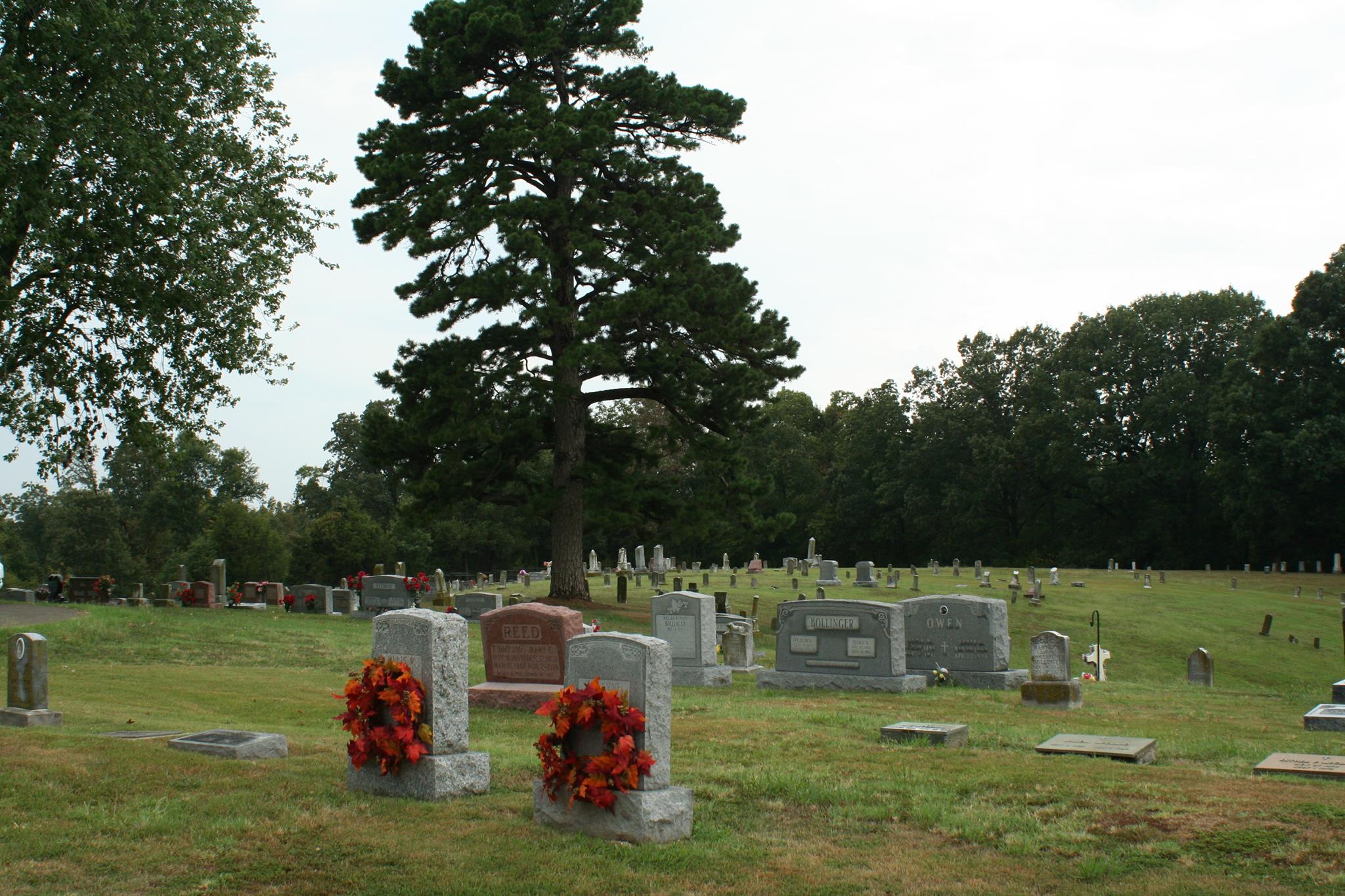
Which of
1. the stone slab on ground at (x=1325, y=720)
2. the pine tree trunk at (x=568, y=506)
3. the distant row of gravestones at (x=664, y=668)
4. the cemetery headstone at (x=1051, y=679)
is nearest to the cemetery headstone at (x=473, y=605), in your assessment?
the pine tree trunk at (x=568, y=506)

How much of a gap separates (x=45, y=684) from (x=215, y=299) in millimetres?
13297

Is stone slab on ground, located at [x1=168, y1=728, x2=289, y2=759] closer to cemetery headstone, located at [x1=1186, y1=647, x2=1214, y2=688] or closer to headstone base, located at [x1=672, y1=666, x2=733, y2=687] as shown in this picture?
headstone base, located at [x1=672, y1=666, x2=733, y2=687]

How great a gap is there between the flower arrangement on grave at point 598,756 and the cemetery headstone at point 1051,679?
8.66 metres

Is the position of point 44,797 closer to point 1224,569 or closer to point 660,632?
point 660,632

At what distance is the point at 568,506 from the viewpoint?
1170 inches

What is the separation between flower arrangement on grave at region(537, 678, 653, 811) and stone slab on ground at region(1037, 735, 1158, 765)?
171 inches

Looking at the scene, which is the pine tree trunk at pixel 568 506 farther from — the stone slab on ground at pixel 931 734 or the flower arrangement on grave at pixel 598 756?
the flower arrangement on grave at pixel 598 756

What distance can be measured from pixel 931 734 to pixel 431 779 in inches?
183

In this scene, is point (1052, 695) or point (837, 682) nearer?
point (1052, 695)

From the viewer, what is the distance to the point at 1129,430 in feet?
204

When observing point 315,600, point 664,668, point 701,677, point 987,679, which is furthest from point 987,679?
point 315,600

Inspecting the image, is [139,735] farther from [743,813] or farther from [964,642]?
[964,642]

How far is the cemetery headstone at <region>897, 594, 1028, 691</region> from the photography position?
53.9 feet

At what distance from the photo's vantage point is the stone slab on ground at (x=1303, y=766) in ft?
27.5
